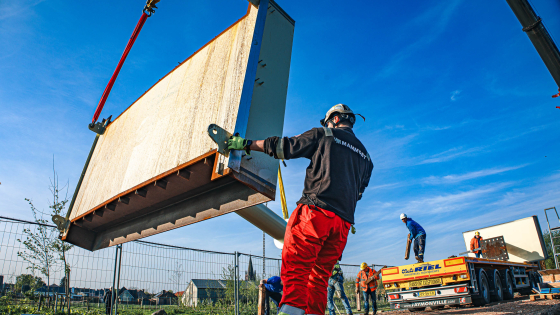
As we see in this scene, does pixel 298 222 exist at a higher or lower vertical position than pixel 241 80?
lower

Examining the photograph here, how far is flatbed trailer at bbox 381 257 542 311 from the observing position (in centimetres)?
625

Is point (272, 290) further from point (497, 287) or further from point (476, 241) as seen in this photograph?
point (476, 241)

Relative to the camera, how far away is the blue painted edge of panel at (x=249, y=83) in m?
3.11

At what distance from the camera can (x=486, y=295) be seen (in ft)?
22.5

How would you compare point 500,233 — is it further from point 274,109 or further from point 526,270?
point 274,109

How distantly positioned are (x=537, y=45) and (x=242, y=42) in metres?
4.87

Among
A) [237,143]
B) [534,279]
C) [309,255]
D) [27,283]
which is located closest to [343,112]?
[237,143]

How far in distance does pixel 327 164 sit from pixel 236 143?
1.08 metres

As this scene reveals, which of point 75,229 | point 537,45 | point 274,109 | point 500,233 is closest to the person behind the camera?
point 274,109

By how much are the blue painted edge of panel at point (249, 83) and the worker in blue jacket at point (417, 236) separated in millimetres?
6482

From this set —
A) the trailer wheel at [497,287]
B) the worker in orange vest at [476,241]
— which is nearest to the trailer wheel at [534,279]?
the worker in orange vest at [476,241]

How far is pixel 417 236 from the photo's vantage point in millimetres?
8070

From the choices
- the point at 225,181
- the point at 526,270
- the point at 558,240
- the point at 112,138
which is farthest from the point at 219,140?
the point at 558,240

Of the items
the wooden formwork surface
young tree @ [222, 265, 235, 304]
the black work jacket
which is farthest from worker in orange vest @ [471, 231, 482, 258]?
the wooden formwork surface
